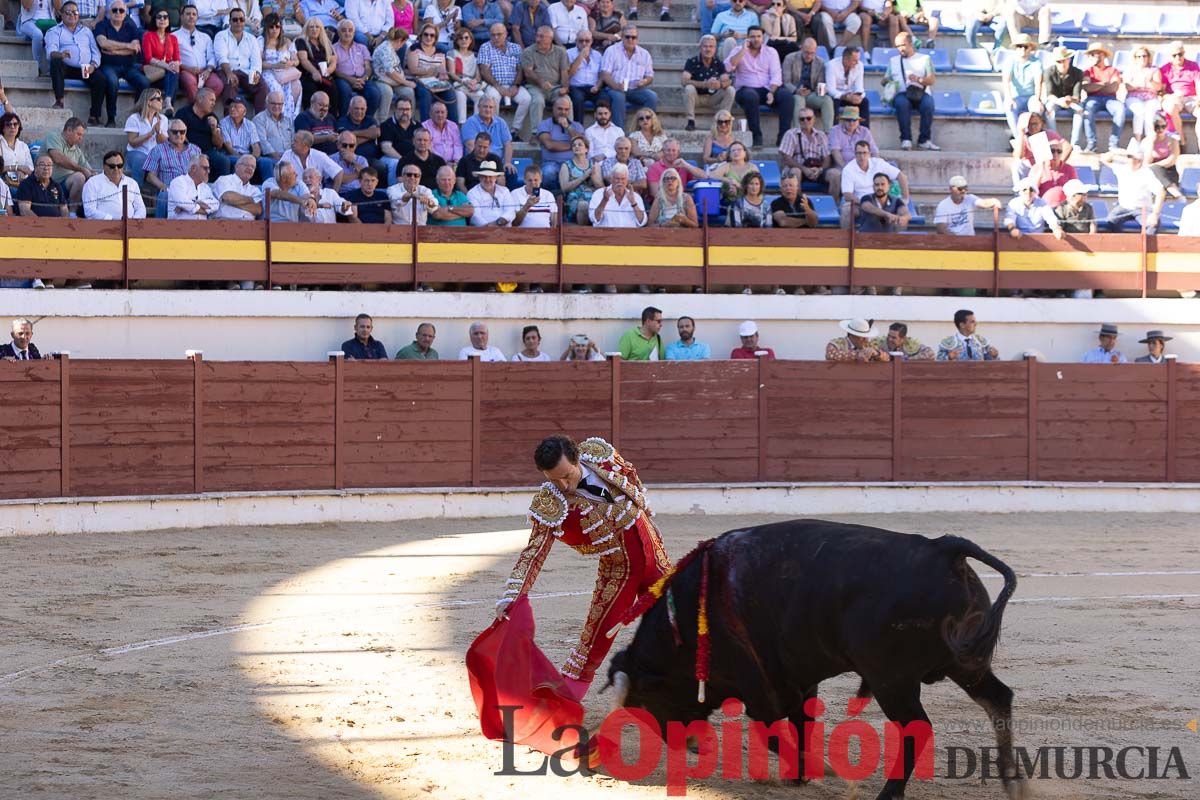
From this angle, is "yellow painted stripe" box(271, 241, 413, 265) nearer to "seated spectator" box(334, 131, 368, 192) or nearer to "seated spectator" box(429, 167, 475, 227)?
"seated spectator" box(429, 167, 475, 227)

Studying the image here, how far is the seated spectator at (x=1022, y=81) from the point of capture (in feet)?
51.2

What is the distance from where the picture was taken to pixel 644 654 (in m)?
5.01

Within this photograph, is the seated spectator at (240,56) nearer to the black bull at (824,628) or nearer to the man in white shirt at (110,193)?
the man in white shirt at (110,193)

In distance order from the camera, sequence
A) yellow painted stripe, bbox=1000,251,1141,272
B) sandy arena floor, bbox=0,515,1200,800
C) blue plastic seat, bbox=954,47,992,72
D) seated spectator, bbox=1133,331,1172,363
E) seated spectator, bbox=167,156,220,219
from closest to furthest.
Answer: sandy arena floor, bbox=0,515,1200,800, seated spectator, bbox=167,156,220,219, seated spectator, bbox=1133,331,1172,363, yellow painted stripe, bbox=1000,251,1141,272, blue plastic seat, bbox=954,47,992,72

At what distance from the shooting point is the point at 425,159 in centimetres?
1252

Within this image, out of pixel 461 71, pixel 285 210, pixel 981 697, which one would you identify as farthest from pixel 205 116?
pixel 981 697

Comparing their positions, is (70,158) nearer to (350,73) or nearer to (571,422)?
(350,73)

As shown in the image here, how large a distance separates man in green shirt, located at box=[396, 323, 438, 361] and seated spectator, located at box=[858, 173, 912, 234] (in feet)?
13.2

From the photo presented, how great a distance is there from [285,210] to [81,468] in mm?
2636

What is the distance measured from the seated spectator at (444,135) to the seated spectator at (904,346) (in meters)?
3.78

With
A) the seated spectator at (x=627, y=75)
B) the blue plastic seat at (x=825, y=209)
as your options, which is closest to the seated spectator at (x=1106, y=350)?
the blue plastic seat at (x=825, y=209)

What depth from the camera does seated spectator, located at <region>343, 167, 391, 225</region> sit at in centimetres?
1231

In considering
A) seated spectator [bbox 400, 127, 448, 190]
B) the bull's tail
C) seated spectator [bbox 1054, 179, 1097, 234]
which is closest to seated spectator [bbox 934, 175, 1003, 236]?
seated spectator [bbox 1054, 179, 1097, 234]

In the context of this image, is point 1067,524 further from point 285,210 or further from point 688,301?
point 285,210
